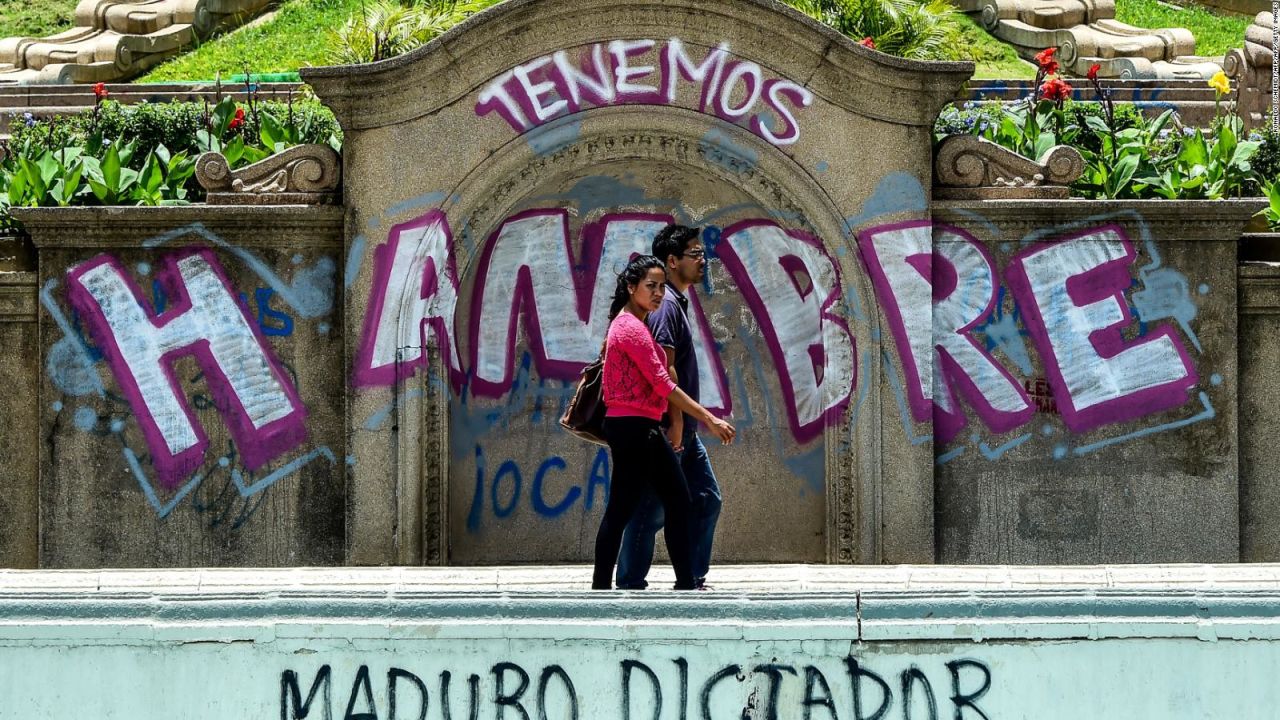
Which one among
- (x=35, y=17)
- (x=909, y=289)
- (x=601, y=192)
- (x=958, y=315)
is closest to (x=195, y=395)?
(x=601, y=192)

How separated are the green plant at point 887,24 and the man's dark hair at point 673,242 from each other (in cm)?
959

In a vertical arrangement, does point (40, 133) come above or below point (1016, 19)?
below

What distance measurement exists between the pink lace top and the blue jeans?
410 millimetres

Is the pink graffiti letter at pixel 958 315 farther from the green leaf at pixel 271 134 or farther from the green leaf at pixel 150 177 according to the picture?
the green leaf at pixel 150 177

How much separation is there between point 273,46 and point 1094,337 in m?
14.7

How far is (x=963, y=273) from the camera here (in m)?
11.2

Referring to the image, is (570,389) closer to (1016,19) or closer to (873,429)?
(873,429)

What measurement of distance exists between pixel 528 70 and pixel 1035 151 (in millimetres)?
3272

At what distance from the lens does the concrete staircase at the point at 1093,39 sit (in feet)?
68.7

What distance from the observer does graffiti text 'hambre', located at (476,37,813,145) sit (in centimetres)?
1107

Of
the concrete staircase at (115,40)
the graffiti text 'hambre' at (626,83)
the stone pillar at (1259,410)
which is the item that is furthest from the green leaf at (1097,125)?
the concrete staircase at (115,40)

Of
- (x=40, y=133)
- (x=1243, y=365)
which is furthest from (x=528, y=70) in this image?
(x=40, y=133)

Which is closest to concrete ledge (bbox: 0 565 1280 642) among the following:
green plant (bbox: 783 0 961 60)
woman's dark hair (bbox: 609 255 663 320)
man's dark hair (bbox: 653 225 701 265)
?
woman's dark hair (bbox: 609 255 663 320)

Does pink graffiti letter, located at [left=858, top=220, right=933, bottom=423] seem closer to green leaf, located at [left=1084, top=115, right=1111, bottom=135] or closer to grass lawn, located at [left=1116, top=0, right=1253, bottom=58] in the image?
green leaf, located at [left=1084, top=115, right=1111, bottom=135]
